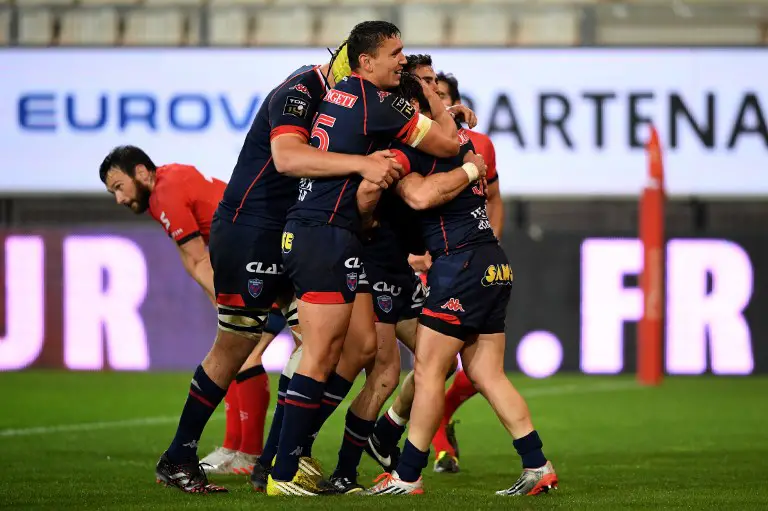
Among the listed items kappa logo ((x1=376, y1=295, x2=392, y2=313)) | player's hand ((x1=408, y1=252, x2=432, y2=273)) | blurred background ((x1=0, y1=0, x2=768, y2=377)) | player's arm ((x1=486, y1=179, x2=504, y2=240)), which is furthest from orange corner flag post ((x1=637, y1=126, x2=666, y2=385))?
kappa logo ((x1=376, y1=295, x2=392, y2=313))

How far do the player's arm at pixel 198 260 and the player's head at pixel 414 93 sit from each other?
157 cm

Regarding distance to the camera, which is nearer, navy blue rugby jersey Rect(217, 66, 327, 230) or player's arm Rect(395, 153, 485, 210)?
player's arm Rect(395, 153, 485, 210)

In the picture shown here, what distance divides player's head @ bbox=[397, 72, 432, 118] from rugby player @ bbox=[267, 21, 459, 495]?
0.24 meters

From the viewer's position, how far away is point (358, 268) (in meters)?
5.88

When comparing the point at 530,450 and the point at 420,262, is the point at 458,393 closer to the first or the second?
the point at 420,262

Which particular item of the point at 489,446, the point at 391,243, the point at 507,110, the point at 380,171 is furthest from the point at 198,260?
the point at 507,110

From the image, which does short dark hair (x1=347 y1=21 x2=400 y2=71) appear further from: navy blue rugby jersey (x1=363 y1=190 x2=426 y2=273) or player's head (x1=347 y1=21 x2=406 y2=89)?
navy blue rugby jersey (x1=363 y1=190 x2=426 y2=273)

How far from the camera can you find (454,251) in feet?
19.8

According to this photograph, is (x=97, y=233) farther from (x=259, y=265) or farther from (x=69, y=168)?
(x=259, y=265)

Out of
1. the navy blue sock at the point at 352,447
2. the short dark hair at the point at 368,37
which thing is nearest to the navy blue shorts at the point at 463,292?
the navy blue sock at the point at 352,447

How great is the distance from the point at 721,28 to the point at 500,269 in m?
9.80

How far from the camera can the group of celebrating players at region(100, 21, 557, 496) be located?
19.1 feet

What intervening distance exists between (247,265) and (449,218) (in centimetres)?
95

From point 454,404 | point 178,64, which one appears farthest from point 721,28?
point 454,404
